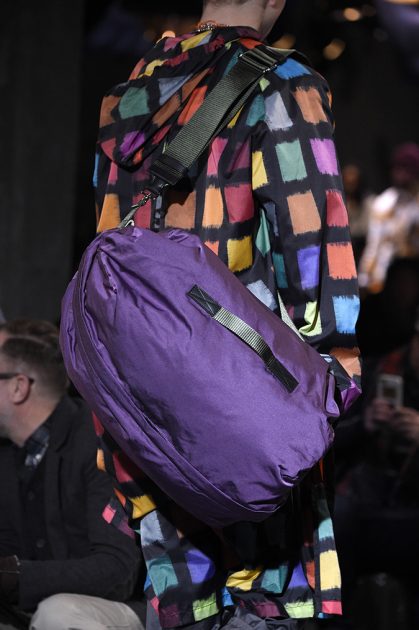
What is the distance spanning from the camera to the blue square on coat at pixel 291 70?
5.84ft

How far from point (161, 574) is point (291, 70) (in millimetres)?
823

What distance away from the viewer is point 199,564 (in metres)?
1.72

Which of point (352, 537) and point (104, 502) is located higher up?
point (104, 502)

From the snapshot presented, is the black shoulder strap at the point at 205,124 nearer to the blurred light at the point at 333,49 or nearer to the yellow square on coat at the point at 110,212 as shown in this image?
the yellow square on coat at the point at 110,212

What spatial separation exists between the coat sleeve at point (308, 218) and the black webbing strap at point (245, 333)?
6.2 inches

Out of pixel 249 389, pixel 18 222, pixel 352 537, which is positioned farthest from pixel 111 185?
pixel 18 222

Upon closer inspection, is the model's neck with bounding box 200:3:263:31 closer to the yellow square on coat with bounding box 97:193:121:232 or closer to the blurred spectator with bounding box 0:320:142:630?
the yellow square on coat with bounding box 97:193:121:232

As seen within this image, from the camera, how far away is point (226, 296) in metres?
1.55

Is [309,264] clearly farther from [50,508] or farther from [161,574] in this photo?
[50,508]

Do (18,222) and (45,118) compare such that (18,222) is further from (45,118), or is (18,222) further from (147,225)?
(147,225)

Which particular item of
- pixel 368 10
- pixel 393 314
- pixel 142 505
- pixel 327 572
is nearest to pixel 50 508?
pixel 142 505

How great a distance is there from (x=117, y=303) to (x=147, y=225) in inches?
11.7

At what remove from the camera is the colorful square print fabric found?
1708 mm

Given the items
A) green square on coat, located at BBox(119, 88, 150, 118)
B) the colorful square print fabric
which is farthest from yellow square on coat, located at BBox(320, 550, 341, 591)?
green square on coat, located at BBox(119, 88, 150, 118)
